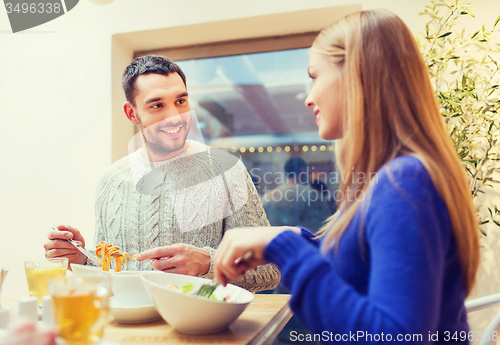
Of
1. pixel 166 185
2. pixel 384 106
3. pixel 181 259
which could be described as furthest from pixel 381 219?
pixel 166 185

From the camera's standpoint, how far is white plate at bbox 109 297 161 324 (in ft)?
2.68

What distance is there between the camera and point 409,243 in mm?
574

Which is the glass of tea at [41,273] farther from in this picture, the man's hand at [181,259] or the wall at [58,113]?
the wall at [58,113]

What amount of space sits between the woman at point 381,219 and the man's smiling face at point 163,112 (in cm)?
90

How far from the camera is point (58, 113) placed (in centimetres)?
232

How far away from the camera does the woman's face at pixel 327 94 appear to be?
82 centimetres

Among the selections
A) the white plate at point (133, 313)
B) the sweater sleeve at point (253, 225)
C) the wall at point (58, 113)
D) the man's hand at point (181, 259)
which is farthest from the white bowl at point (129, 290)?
the wall at point (58, 113)

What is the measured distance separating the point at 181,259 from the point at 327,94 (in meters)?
0.62

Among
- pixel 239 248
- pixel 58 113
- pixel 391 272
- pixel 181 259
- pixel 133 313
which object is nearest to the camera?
pixel 391 272

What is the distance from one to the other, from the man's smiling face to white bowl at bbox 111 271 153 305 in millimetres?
889

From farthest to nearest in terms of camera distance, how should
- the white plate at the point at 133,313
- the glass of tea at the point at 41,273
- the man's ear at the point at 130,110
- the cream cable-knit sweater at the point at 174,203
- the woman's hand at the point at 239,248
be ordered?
the man's ear at the point at 130,110, the cream cable-knit sweater at the point at 174,203, the glass of tea at the point at 41,273, the white plate at the point at 133,313, the woman's hand at the point at 239,248

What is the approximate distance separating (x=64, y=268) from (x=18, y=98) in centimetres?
190

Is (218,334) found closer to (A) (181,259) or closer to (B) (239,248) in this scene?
(B) (239,248)


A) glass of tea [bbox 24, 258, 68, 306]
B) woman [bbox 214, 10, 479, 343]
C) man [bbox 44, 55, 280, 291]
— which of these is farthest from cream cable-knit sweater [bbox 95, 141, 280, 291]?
woman [bbox 214, 10, 479, 343]
